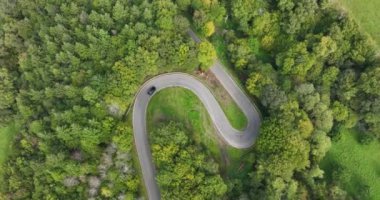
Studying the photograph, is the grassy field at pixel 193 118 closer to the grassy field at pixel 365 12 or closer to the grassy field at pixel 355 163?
the grassy field at pixel 355 163

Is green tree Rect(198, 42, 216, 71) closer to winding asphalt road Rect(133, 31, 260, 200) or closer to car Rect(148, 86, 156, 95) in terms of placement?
winding asphalt road Rect(133, 31, 260, 200)

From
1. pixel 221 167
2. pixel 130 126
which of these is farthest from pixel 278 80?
pixel 130 126

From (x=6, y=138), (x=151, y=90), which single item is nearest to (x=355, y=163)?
(x=151, y=90)

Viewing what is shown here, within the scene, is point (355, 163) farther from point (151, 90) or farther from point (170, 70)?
point (151, 90)

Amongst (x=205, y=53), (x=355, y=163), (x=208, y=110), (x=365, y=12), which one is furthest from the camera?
(x=365, y=12)

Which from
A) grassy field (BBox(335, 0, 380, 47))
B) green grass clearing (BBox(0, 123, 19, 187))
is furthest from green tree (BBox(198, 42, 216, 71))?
green grass clearing (BBox(0, 123, 19, 187))

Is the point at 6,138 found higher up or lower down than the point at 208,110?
higher up

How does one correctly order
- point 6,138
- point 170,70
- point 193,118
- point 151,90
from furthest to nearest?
point 6,138 → point 170,70 → point 151,90 → point 193,118
